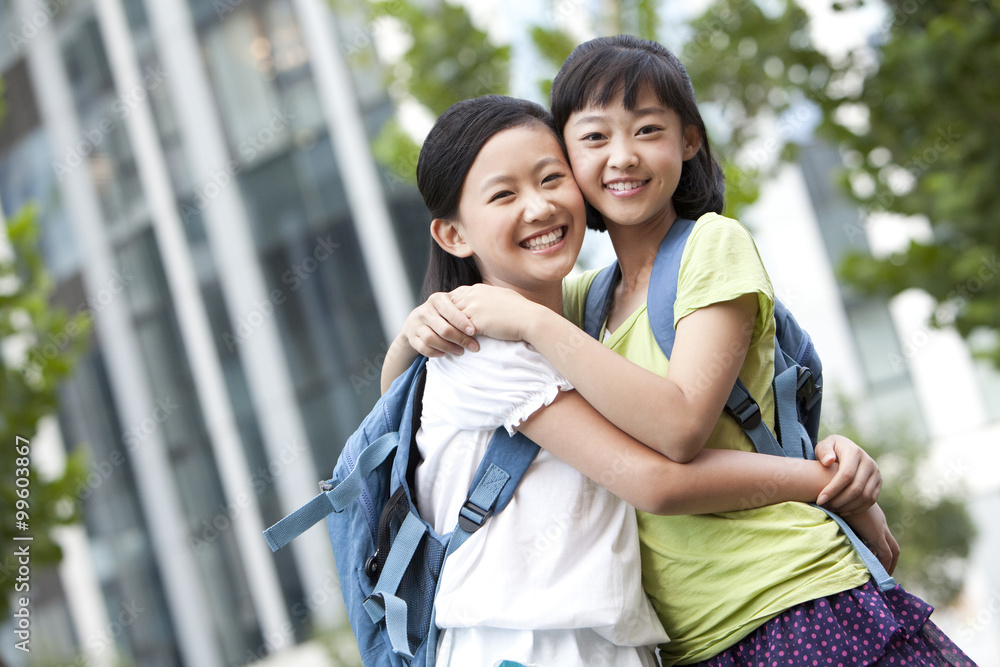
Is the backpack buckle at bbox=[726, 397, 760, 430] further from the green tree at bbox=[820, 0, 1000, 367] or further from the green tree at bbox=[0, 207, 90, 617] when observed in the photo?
the green tree at bbox=[0, 207, 90, 617]

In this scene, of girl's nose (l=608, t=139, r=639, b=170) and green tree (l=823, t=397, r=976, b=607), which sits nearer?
girl's nose (l=608, t=139, r=639, b=170)

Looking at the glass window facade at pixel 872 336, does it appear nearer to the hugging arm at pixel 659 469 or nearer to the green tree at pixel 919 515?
the green tree at pixel 919 515

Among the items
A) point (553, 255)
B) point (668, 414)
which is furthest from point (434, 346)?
point (668, 414)

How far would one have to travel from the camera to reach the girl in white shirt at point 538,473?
1257 millimetres

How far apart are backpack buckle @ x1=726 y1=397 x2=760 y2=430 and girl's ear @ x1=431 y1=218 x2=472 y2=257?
19.7 inches

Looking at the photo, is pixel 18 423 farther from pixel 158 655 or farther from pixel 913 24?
pixel 913 24

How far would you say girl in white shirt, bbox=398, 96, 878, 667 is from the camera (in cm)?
126

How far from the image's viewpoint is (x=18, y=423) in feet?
13.9

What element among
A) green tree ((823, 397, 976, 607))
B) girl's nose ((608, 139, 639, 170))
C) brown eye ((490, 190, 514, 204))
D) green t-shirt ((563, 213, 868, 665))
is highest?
girl's nose ((608, 139, 639, 170))

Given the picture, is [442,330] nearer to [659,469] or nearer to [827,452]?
[659,469]

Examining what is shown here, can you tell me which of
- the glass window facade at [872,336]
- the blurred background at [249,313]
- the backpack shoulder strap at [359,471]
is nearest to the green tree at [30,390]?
the blurred background at [249,313]

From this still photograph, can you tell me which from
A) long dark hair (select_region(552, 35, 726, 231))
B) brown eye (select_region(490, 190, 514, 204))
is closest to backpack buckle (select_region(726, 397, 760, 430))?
long dark hair (select_region(552, 35, 726, 231))

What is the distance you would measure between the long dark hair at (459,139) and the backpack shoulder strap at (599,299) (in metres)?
0.29

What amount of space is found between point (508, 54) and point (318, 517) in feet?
10.1
